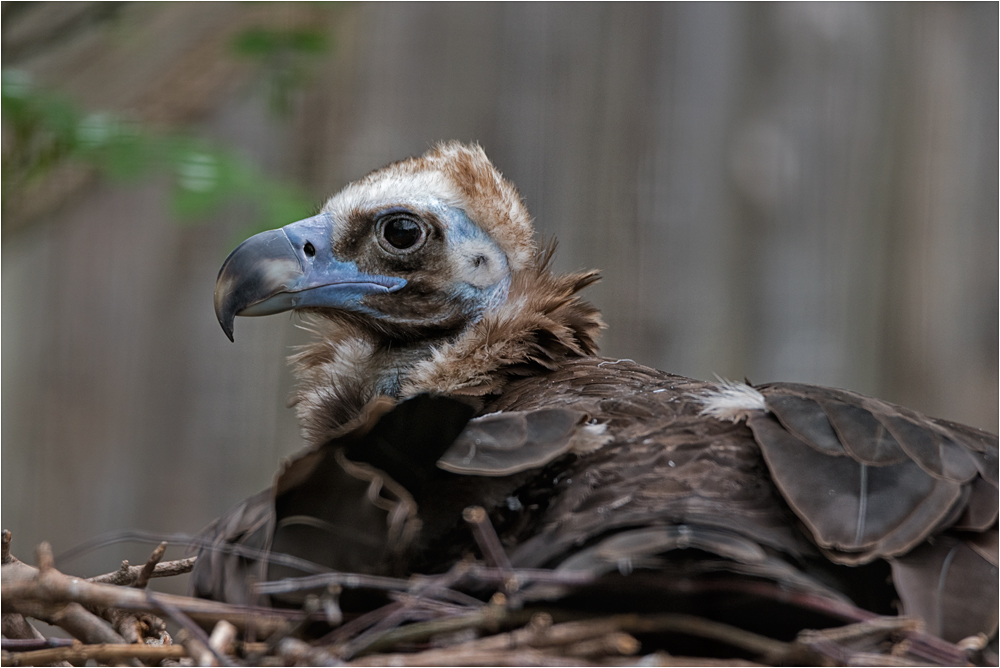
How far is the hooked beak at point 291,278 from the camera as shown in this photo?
2.62 meters

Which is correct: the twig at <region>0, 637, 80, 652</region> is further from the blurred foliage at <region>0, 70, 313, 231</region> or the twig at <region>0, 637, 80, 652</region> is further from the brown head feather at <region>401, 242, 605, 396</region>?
the blurred foliage at <region>0, 70, 313, 231</region>

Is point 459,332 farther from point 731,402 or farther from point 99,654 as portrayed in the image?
point 99,654

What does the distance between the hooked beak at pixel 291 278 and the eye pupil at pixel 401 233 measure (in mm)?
112

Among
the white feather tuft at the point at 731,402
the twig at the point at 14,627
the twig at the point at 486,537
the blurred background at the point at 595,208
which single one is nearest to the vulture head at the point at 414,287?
the white feather tuft at the point at 731,402

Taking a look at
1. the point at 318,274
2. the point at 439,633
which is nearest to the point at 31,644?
the point at 439,633

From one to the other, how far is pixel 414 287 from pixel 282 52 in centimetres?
235

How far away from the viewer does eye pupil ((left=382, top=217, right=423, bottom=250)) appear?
2953 mm

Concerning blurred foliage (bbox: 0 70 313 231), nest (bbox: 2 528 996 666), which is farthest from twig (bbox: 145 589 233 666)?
blurred foliage (bbox: 0 70 313 231)

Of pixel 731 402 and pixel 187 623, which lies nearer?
pixel 187 623

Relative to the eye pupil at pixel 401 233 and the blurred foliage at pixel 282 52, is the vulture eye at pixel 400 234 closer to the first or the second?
the eye pupil at pixel 401 233

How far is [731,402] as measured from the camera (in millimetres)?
2205

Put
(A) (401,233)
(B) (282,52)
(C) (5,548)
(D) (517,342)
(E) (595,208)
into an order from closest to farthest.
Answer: (C) (5,548) < (D) (517,342) < (A) (401,233) < (B) (282,52) < (E) (595,208)

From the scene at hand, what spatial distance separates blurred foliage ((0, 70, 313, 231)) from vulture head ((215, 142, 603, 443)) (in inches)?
34.1

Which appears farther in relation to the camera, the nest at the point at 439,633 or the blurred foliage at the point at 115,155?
the blurred foliage at the point at 115,155
